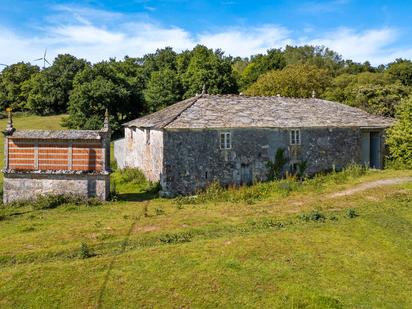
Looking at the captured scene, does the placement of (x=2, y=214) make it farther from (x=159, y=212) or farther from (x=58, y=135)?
(x=159, y=212)

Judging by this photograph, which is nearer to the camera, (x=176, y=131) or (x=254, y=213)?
(x=254, y=213)

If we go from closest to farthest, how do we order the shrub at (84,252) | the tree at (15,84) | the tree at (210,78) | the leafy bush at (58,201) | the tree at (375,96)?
the shrub at (84,252)
the leafy bush at (58,201)
the tree at (375,96)
the tree at (210,78)
the tree at (15,84)

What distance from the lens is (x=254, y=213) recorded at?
1947 cm

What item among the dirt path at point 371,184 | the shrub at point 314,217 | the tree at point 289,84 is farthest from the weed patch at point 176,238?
the tree at point 289,84

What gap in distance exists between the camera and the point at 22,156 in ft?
70.9

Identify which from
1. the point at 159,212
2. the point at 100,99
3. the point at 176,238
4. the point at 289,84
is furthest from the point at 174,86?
the point at 176,238

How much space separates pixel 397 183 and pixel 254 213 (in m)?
9.70

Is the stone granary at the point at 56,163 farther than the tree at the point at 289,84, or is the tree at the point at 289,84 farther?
the tree at the point at 289,84

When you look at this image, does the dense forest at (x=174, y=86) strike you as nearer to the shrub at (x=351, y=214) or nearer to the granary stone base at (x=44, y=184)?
the shrub at (x=351, y=214)

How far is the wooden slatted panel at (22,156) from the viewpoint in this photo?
21578mm

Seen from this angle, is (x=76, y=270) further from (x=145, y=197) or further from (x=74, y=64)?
(x=74, y=64)

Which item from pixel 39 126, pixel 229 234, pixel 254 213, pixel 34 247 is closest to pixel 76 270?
pixel 34 247

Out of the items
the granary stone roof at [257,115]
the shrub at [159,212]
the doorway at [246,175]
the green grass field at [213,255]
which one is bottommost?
the green grass field at [213,255]

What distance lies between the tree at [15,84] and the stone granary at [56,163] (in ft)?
174
